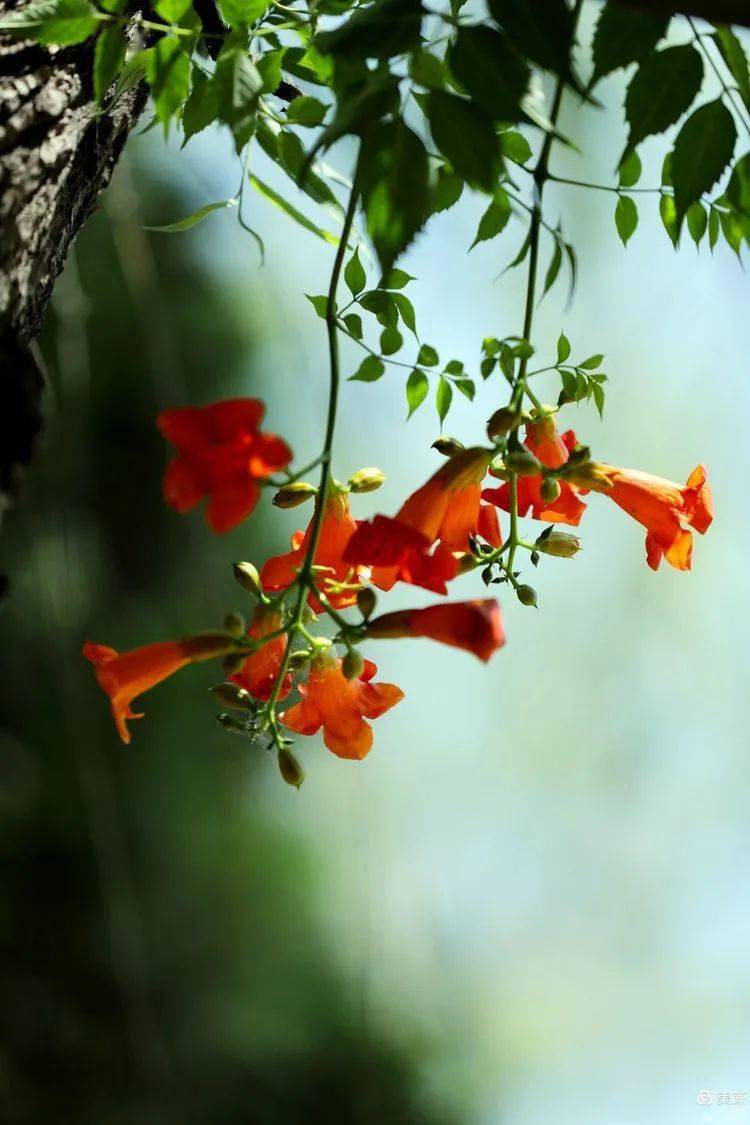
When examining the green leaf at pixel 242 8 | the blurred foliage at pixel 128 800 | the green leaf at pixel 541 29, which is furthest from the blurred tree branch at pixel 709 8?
the blurred foliage at pixel 128 800

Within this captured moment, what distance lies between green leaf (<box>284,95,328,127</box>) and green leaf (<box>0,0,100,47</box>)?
122 millimetres

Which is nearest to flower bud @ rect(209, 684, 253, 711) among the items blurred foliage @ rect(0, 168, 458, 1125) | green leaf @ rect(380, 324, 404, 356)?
green leaf @ rect(380, 324, 404, 356)

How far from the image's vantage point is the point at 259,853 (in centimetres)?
340

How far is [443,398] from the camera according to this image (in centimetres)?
64

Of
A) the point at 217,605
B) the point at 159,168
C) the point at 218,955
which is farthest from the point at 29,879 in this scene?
the point at 159,168

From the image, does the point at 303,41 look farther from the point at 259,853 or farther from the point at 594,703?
the point at 594,703

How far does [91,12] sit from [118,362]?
280 cm

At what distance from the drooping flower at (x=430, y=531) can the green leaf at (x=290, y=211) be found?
22 cm

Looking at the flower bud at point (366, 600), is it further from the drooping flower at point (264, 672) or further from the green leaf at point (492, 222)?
the green leaf at point (492, 222)

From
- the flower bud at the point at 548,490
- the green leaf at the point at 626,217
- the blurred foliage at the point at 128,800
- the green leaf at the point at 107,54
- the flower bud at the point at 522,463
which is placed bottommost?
the flower bud at the point at 522,463

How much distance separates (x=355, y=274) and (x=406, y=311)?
4 cm

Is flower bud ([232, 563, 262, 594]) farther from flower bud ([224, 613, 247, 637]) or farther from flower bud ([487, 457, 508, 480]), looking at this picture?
flower bud ([487, 457, 508, 480])

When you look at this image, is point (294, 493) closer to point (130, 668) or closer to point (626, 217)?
point (130, 668)

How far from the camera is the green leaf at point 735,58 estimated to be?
0.46 m
